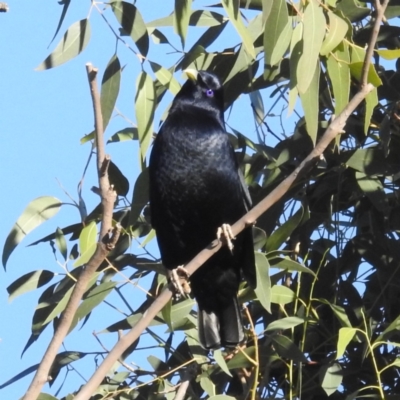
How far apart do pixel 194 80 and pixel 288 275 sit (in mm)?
684

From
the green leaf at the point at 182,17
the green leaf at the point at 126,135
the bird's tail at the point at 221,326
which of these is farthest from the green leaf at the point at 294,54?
the bird's tail at the point at 221,326

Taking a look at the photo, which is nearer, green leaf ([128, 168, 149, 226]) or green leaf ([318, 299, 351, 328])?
green leaf ([318, 299, 351, 328])

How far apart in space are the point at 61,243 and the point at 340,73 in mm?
898

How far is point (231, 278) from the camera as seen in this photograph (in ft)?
10.7

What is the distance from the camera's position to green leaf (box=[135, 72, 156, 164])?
2.50 metres

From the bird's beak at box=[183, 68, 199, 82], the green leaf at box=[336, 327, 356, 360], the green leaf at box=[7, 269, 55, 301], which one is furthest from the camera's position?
the bird's beak at box=[183, 68, 199, 82]

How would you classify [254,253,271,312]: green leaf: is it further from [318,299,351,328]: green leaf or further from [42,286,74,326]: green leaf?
[42,286,74,326]: green leaf

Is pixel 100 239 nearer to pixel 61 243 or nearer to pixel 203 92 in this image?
pixel 61 243

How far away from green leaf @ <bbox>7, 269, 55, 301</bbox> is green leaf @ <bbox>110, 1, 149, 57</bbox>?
680mm

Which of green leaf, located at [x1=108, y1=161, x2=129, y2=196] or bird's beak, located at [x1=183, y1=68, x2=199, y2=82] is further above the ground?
bird's beak, located at [x1=183, y1=68, x2=199, y2=82]

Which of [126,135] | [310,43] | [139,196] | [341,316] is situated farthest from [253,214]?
[126,135]

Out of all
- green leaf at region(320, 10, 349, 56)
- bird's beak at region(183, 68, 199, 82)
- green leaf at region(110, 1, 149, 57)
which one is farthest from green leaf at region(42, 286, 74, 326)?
green leaf at region(320, 10, 349, 56)

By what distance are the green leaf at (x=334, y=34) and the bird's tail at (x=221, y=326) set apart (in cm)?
96

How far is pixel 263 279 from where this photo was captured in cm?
262
